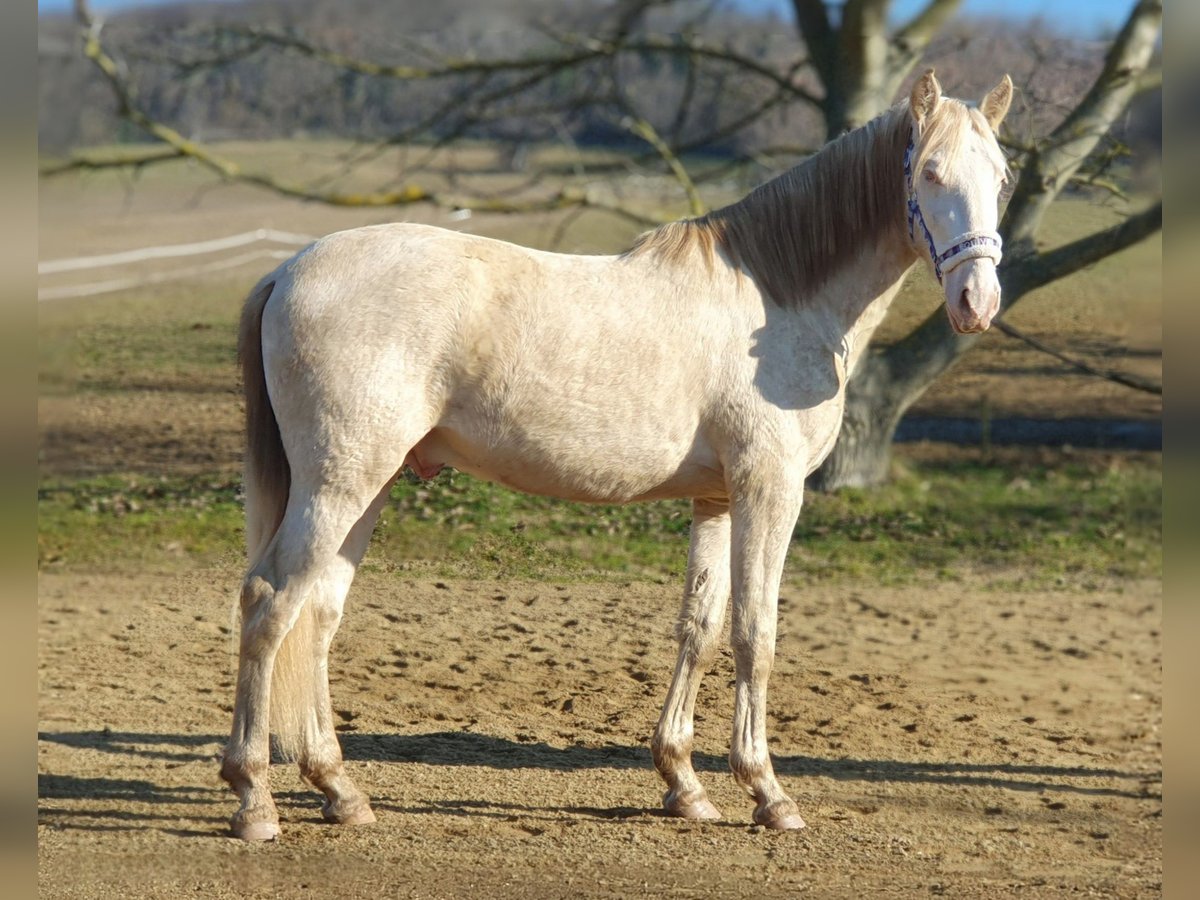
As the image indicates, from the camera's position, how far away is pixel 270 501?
12.7ft

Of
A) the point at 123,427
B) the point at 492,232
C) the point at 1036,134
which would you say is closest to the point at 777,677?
the point at 1036,134

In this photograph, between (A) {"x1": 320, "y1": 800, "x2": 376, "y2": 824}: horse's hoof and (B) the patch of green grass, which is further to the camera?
(B) the patch of green grass

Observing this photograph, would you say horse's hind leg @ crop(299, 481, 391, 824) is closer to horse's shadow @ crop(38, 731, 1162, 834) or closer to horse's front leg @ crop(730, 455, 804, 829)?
horse's shadow @ crop(38, 731, 1162, 834)

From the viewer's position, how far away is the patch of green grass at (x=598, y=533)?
6.57 metres

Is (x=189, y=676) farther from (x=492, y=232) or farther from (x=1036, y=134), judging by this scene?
(x=492, y=232)

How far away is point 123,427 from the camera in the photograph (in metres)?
9.56

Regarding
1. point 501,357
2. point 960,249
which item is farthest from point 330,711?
point 960,249

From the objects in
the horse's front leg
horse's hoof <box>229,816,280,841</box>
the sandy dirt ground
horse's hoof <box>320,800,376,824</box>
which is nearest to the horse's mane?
the horse's front leg

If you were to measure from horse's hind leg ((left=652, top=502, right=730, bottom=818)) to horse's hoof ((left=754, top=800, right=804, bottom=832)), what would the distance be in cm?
19

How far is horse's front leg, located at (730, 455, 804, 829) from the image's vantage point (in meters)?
3.89

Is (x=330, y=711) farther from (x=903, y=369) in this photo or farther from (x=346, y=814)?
(x=903, y=369)

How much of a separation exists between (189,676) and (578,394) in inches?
110

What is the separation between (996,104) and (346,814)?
311 cm

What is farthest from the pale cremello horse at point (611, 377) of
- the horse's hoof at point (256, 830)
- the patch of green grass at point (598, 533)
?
the patch of green grass at point (598, 533)
